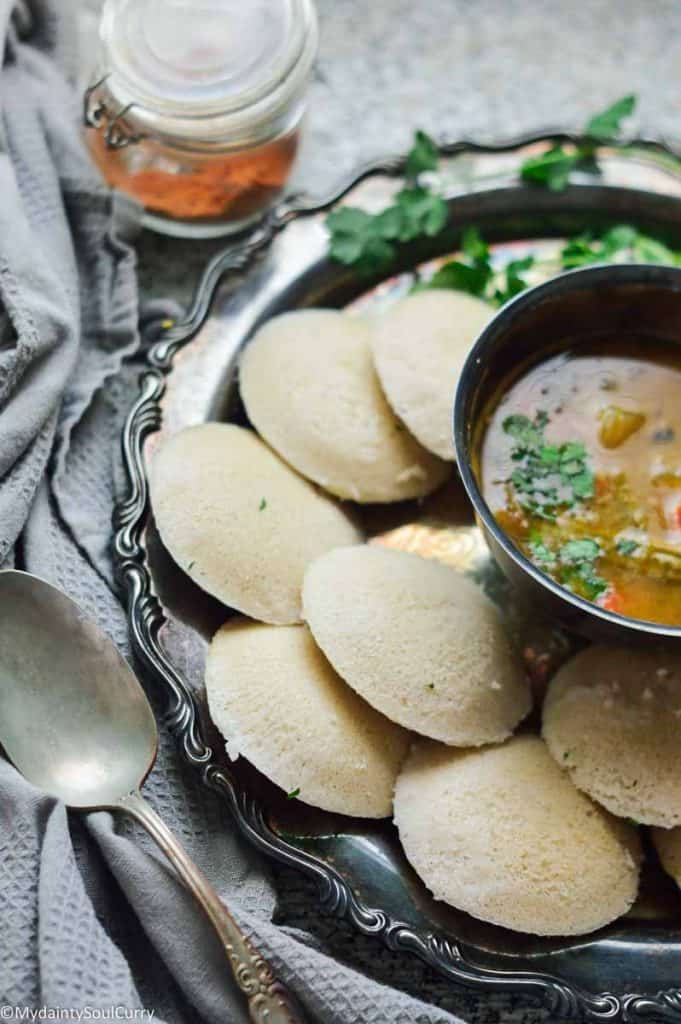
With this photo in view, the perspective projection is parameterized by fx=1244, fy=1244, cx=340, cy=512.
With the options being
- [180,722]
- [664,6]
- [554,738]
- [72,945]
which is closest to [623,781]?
[554,738]

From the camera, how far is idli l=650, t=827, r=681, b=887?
1.85 metres

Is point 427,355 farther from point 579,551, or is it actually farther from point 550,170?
point 550,170

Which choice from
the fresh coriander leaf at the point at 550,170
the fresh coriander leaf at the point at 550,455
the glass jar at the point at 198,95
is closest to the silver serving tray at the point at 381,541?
the fresh coriander leaf at the point at 550,170

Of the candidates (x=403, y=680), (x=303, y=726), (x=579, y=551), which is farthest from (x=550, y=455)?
(x=303, y=726)

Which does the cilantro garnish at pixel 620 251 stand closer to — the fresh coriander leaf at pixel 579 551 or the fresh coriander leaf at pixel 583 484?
the fresh coriander leaf at pixel 583 484

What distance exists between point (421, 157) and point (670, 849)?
1.29 m

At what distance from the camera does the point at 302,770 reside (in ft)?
6.03

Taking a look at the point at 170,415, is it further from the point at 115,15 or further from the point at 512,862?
the point at 512,862

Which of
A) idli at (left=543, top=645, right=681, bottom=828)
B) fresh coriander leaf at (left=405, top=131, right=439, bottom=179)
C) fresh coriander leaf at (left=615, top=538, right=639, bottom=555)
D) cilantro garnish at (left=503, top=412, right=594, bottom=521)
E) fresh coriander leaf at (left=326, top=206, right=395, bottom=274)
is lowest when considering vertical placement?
idli at (left=543, top=645, right=681, bottom=828)

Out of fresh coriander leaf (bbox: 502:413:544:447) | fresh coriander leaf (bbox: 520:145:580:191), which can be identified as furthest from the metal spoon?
fresh coriander leaf (bbox: 520:145:580:191)

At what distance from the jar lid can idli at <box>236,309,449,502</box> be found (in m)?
0.40

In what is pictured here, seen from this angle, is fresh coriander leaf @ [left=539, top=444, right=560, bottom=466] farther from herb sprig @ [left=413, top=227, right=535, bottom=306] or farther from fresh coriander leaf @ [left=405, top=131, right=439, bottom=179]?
fresh coriander leaf @ [left=405, top=131, right=439, bottom=179]

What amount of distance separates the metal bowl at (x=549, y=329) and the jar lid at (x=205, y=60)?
60 cm

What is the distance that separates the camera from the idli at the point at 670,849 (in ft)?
6.08
